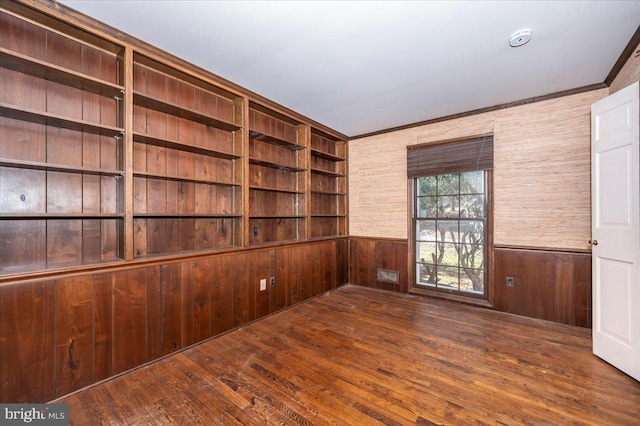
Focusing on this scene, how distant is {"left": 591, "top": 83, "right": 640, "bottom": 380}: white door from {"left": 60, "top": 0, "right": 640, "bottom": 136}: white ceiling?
60 centimetres

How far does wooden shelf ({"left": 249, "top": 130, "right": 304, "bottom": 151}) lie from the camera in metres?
3.12

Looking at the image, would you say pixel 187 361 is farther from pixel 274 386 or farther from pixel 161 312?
pixel 274 386

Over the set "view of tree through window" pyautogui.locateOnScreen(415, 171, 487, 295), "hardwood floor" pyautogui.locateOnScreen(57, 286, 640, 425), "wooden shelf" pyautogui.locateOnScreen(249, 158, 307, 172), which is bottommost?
"hardwood floor" pyautogui.locateOnScreen(57, 286, 640, 425)

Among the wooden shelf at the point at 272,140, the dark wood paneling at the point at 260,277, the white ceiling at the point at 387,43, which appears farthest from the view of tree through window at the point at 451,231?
the dark wood paneling at the point at 260,277

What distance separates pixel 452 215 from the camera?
12.1 feet

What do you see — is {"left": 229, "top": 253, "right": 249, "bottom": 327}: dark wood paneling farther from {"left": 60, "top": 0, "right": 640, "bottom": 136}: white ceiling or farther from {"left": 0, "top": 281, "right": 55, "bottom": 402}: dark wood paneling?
{"left": 60, "top": 0, "right": 640, "bottom": 136}: white ceiling

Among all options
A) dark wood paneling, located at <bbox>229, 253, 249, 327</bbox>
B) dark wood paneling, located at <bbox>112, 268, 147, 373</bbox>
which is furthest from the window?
dark wood paneling, located at <bbox>112, 268, 147, 373</bbox>

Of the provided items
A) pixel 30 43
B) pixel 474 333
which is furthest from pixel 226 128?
pixel 474 333

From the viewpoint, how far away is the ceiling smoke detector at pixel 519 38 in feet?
6.48

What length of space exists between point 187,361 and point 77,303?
90 cm

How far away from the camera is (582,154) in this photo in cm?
284

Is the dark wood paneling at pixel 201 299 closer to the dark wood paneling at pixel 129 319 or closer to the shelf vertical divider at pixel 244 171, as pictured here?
the dark wood paneling at pixel 129 319

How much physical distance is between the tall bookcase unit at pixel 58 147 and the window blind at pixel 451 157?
3486mm

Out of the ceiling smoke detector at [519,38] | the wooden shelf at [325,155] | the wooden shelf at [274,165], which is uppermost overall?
the ceiling smoke detector at [519,38]
